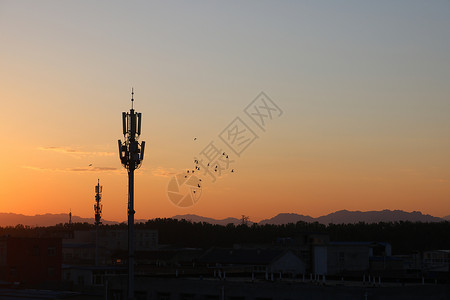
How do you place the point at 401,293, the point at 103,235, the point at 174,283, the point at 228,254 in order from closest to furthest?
the point at 401,293 → the point at 174,283 → the point at 228,254 → the point at 103,235

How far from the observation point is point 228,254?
13388 centimetres

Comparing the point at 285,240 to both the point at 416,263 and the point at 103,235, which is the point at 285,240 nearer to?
the point at 416,263

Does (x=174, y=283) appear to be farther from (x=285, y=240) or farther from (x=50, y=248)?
(x=285, y=240)

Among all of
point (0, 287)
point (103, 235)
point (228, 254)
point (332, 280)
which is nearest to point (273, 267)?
point (228, 254)

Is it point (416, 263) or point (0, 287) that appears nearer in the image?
point (0, 287)

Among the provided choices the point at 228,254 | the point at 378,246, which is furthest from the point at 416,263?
the point at 228,254

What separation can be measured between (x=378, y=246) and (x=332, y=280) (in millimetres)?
97259

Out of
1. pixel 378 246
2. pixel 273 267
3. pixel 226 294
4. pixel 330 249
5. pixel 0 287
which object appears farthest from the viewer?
pixel 378 246

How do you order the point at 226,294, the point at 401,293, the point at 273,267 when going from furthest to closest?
the point at 273,267 → the point at 226,294 → the point at 401,293

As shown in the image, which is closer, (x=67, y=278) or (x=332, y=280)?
(x=332, y=280)

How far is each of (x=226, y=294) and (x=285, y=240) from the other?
8664 cm

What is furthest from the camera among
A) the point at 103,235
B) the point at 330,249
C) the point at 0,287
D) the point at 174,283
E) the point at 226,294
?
the point at 103,235

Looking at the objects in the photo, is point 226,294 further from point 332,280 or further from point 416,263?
point 416,263

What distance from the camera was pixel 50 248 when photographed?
127m
